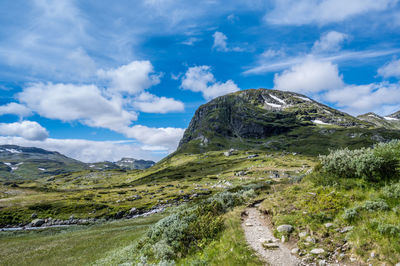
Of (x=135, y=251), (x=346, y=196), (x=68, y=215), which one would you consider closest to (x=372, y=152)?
(x=346, y=196)

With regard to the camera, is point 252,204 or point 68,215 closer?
point 252,204

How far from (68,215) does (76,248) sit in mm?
47948

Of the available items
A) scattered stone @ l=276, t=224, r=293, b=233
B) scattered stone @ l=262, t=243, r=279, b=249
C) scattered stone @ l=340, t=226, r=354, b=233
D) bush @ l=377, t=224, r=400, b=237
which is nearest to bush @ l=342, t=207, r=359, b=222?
scattered stone @ l=340, t=226, r=354, b=233

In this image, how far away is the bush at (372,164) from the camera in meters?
14.1

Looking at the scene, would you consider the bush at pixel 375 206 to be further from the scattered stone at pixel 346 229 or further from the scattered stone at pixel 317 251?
the scattered stone at pixel 317 251

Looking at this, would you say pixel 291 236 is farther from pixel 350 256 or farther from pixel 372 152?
pixel 372 152

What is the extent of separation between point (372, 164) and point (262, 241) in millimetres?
10078

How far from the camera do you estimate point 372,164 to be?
47.4 ft

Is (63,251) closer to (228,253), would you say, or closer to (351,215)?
(228,253)

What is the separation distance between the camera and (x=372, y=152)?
15.5 metres

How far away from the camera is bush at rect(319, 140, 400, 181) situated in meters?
14.1

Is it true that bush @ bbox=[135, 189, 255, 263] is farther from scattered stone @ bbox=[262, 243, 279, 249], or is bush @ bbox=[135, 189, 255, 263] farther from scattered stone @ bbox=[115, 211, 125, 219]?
scattered stone @ bbox=[115, 211, 125, 219]

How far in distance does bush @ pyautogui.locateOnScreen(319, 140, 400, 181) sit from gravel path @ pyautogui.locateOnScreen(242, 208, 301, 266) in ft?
27.5

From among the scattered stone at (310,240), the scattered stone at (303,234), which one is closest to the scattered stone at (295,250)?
the scattered stone at (310,240)
